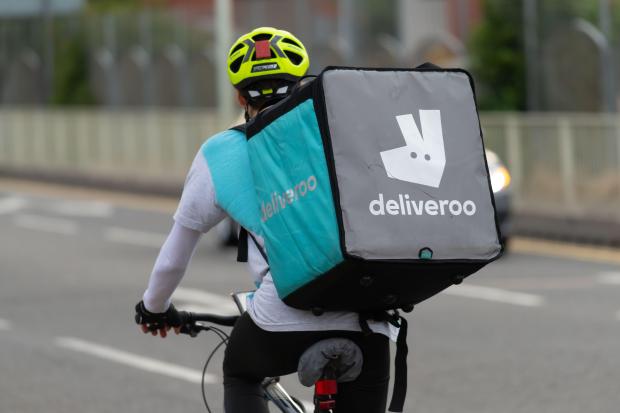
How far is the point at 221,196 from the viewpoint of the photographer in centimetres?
402

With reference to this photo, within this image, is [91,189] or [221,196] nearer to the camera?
[221,196]

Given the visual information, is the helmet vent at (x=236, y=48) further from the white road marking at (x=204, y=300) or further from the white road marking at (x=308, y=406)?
the white road marking at (x=204, y=300)

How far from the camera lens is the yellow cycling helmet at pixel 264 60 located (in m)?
4.08

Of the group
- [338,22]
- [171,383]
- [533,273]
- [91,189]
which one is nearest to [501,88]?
[338,22]

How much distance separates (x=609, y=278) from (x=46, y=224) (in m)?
9.24

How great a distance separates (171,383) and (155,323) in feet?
14.6

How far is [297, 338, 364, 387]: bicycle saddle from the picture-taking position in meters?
3.91

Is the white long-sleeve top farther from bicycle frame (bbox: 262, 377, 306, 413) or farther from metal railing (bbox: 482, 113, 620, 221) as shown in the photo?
metal railing (bbox: 482, 113, 620, 221)

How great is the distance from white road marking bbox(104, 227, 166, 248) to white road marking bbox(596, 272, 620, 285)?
5.65m

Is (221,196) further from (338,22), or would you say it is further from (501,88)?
(338,22)

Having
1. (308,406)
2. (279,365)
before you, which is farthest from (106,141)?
(279,365)

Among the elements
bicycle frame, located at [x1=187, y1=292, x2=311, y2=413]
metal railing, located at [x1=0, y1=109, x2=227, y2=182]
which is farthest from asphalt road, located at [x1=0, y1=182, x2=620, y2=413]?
metal railing, located at [x1=0, y1=109, x2=227, y2=182]

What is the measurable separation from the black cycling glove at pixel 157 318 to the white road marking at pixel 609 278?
9104mm

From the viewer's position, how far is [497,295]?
41.0 feet
